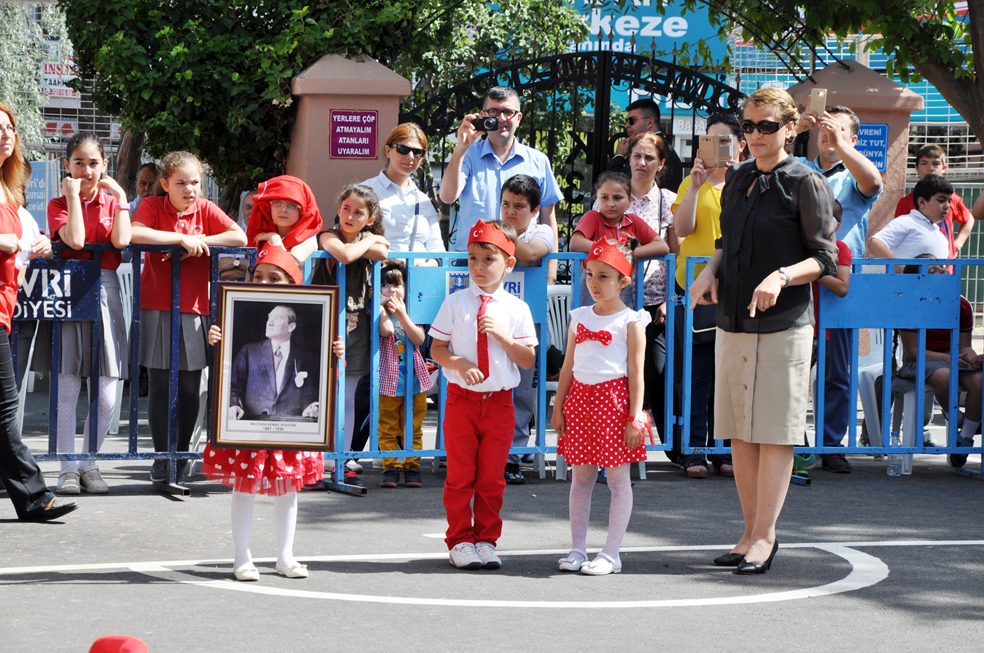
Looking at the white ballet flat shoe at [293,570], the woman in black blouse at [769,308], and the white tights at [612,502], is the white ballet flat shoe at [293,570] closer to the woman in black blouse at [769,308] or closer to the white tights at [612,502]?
the white tights at [612,502]

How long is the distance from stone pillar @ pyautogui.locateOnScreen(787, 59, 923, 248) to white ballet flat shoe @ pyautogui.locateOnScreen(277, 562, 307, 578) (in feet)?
24.5

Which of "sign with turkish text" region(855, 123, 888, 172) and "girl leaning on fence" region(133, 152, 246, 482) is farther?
"sign with turkish text" region(855, 123, 888, 172)

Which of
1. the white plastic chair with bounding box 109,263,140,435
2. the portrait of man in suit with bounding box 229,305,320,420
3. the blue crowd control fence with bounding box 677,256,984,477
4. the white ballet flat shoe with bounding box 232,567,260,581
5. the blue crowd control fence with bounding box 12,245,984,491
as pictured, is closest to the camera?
the white ballet flat shoe with bounding box 232,567,260,581

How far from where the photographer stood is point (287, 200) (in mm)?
6160

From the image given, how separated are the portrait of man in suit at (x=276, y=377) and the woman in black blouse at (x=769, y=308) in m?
1.90

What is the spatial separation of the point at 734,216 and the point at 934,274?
276 cm

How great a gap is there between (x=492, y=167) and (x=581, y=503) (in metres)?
3.34

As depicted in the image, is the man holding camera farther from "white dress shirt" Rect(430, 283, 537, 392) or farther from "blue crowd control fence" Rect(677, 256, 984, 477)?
"white dress shirt" Rect(430, 283, 537, 392)

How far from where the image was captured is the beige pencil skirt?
207 inches

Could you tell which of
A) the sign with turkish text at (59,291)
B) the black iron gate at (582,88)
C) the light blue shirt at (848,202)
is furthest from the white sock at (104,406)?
the black iron gate at (582,88)

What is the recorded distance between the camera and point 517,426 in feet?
23.8

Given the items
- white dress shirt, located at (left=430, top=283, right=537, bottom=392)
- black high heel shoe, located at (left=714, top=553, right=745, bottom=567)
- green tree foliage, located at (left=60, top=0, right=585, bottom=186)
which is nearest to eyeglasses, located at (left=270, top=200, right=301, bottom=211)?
white dress shirt, located at (left=430, top=283, right=537, bottom=392)

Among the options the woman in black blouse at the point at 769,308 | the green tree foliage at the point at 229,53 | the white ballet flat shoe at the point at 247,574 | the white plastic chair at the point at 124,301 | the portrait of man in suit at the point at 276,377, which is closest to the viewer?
the white ballet flat shoe at the point at 247,574

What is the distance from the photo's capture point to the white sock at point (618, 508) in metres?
5.19
